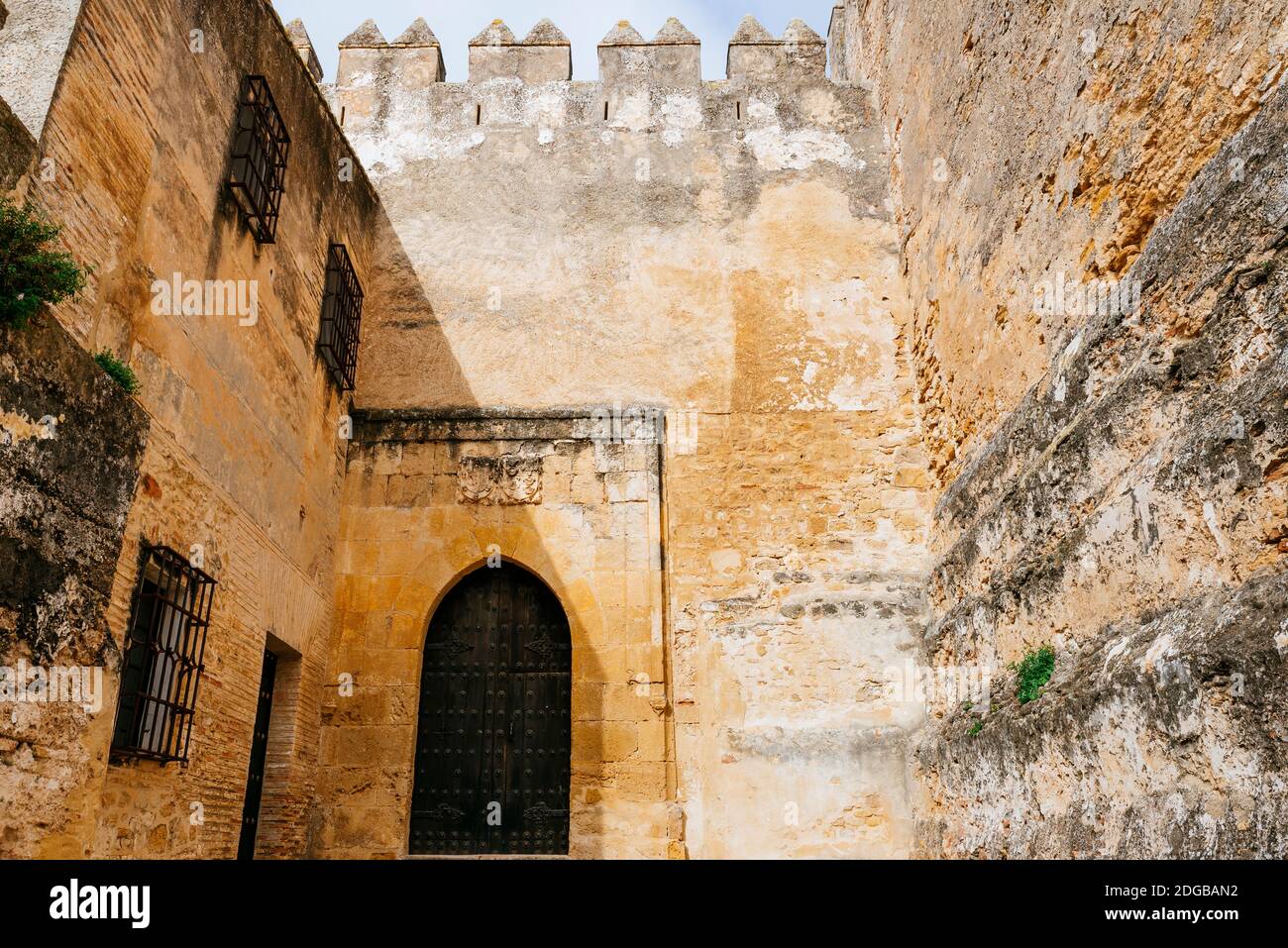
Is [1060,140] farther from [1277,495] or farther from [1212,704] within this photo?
[1212,704]

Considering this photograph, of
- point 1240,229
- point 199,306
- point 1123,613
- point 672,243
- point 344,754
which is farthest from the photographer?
point 672,243

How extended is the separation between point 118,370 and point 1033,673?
4.20 m

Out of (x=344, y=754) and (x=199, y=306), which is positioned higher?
(x=199, y=306)

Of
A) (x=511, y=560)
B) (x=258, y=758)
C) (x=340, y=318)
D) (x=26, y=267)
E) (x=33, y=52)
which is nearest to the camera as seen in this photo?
(x=26, y=267)

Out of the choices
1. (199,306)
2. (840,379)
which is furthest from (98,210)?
(840,379)

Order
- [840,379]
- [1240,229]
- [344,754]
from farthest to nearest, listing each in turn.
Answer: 1. [840,379]
2. [344,754]
3. [1240,229]

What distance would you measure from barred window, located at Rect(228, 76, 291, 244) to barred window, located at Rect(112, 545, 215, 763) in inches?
83.7

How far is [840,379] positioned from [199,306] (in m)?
4.42

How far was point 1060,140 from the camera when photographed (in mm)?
5102

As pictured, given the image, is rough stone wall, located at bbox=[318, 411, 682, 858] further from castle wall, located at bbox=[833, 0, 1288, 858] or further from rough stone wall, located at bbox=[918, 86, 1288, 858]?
rough stone wall, located at bbox=[918, 86, 1288, 858]

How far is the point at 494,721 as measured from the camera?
264 inches
